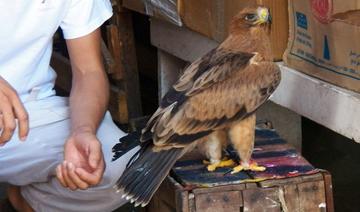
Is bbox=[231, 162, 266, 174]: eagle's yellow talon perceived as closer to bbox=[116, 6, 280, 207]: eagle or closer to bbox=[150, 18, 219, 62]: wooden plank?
bbox=[116, 6, 280, 207]: eagle

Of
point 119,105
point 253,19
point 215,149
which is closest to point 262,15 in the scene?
point 253,19

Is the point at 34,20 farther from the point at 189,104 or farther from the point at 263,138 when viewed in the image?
the point at 263,138

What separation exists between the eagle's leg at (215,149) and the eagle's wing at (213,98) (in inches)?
4.7

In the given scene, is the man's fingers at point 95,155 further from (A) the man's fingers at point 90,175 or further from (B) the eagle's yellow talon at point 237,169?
(B) the eagle's yellow talon at point 237,169

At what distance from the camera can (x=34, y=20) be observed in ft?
9.67

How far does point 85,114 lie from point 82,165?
0.30 m

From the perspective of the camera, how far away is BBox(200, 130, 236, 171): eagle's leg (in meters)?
2.86

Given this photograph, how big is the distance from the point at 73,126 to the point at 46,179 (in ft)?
0.90

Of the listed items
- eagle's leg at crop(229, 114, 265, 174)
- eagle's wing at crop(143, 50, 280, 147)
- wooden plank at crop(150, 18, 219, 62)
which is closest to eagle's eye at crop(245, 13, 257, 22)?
eagle's wing at crop(143, 50, 280, 147)

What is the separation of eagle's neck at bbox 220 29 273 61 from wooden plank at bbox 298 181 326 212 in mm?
446

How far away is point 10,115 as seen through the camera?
2.46 m

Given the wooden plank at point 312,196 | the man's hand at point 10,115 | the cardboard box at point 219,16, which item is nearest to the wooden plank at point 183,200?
the wooden plank at point 312,196

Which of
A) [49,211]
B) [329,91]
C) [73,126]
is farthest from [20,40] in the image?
[329,91]

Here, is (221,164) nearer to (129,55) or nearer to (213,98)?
(213,98)
